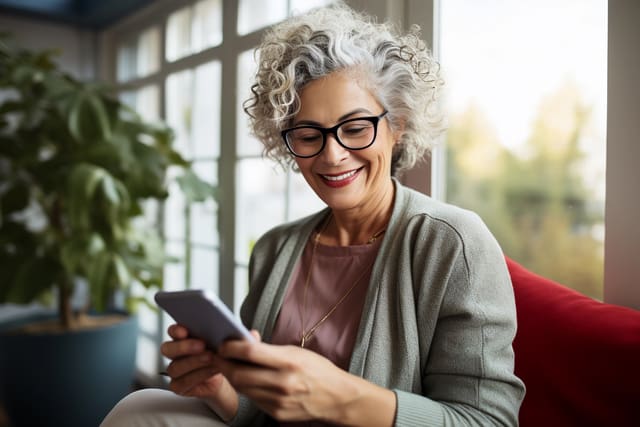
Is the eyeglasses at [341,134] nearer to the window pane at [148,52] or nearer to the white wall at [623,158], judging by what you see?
the white wall at [623,158]

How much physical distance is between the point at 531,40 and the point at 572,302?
0.97 m

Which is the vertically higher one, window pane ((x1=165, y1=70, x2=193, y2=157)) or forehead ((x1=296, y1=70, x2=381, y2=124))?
window pane ((x1=165, y1=70, x2=193, y2=157))

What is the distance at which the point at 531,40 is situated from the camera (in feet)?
5.08

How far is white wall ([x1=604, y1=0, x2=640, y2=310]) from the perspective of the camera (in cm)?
102

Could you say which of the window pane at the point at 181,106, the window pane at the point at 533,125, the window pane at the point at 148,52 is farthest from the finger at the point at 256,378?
the window pane at the point at 148,52

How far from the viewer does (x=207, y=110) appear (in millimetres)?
2551

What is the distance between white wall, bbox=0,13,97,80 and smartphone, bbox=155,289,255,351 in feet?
9.56

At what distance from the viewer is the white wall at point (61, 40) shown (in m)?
3.10

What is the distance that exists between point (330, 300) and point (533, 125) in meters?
9.75

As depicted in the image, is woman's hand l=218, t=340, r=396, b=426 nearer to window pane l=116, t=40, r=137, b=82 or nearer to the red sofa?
the red sofa

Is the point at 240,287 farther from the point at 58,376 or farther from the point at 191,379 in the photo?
the point at 191,379

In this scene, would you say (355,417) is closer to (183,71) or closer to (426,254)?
(426,254)

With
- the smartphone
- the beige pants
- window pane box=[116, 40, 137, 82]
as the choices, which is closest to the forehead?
the smartphone

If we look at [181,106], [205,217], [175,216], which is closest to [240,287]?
[205,217]
